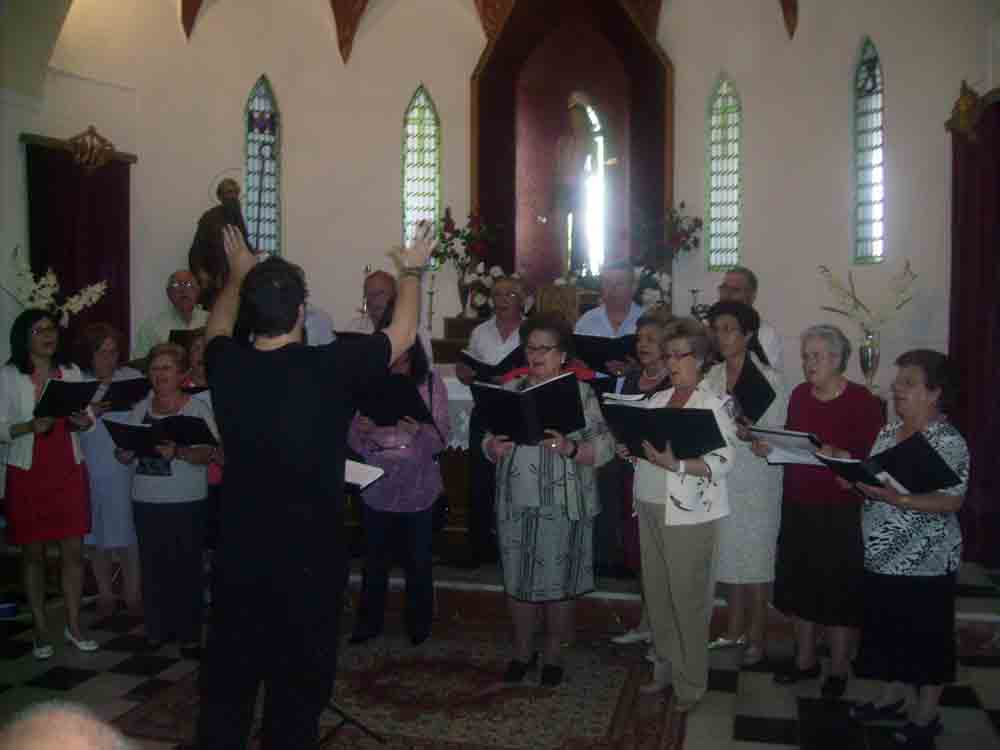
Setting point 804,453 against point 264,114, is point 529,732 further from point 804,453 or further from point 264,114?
point 264,114

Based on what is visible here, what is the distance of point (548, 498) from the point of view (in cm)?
435

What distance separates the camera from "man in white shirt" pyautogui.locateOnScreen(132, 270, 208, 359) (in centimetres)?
687

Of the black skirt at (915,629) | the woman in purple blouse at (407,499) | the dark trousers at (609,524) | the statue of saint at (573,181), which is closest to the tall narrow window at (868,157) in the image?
the statue of saint at (573,181)

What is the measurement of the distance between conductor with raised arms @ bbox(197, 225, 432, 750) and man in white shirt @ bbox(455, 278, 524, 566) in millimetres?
3009

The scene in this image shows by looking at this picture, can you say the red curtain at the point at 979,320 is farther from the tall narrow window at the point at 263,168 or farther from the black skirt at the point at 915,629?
the tall narrow window at the point at 263,168

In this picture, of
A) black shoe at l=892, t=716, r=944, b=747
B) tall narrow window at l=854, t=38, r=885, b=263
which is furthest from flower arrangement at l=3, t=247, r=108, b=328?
tall narrow window at l=854, t=38, r=885, b=263

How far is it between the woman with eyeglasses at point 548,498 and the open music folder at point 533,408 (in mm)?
123

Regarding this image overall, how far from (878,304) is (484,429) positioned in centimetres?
453

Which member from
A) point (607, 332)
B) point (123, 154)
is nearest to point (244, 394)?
point (607, 332)

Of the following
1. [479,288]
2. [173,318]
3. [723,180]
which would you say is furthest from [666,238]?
[173,318]

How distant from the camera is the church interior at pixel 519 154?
6914mm

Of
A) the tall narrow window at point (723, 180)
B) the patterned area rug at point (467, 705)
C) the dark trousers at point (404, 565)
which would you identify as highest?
the tall narrow window at point (723, 180)

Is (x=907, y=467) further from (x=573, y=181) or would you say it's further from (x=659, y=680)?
(x=573, y=181)

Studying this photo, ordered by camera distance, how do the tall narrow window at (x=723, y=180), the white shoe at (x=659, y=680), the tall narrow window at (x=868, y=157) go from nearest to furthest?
the white shoe at (x=659, y=680) → the tall narrow window at (x=868, y=157) → the tall narrow window at (x=723, y=180)
